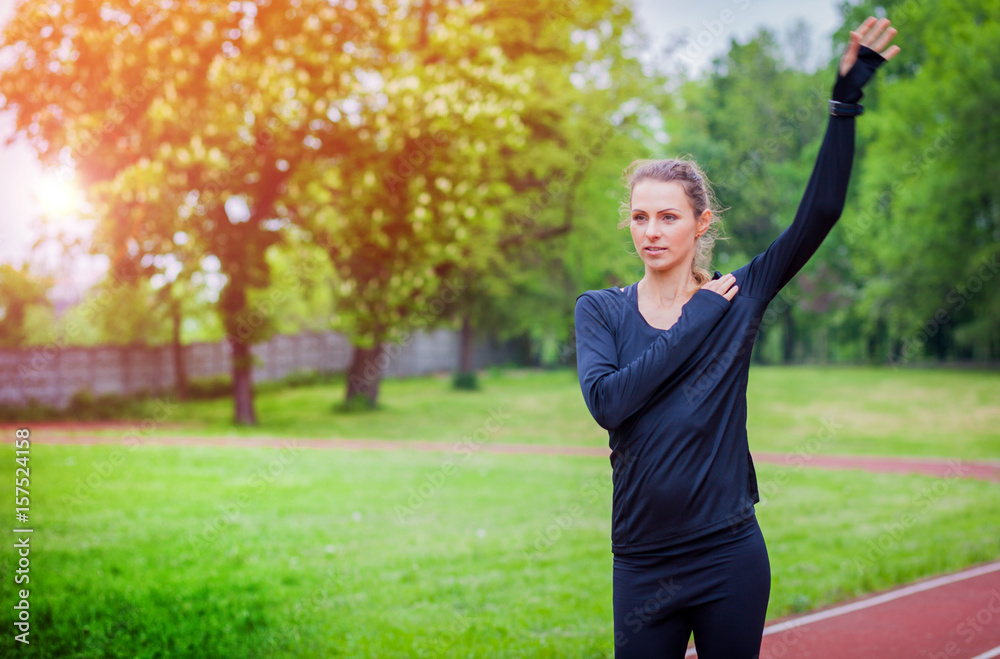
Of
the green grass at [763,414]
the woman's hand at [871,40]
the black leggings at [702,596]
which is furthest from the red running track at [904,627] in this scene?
the green grass at [763,414]

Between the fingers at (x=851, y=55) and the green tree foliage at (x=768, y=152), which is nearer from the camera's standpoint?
the fingers at (x=851, y=55)

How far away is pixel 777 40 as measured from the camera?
3666 centimetres

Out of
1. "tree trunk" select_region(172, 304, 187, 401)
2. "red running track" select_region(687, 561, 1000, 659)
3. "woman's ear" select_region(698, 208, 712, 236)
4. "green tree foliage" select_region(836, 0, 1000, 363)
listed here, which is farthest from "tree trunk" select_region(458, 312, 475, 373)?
"woman's ear" select_region(698, 208, 712, 236)

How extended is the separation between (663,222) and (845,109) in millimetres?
536

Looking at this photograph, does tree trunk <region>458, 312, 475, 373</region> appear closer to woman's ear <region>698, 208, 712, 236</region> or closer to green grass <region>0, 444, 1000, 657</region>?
green grass <region>0, 444, 1000, 657</region>

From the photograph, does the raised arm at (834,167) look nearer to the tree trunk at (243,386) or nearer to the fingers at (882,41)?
the fingers at (882,41)

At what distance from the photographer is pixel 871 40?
6.82ft

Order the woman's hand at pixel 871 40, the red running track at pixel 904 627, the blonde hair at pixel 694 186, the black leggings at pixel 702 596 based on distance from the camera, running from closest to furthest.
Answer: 1. the woman's hand at pixel 871 40
2. the black leggings at pixel 702 596
3. the blonde hair at pixel 694 186
4. the red running track at pixel 904 627

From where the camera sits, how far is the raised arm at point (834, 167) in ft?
6.85

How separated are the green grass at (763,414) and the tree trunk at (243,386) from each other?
614mm

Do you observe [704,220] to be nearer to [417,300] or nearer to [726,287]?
[726,287]

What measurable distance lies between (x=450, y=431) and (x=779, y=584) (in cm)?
1431

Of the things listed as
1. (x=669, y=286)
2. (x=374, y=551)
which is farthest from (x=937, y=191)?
(x=669, y=286)

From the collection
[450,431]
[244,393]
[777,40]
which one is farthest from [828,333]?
[244,393]
